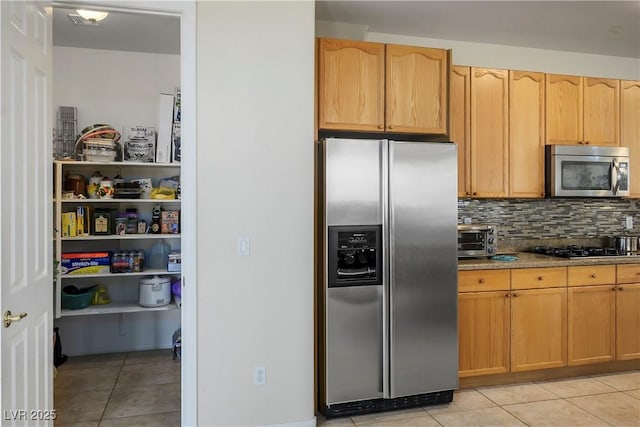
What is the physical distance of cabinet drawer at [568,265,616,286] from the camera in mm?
3324

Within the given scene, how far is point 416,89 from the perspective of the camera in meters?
2.97

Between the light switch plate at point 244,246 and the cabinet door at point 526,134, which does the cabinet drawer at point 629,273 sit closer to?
the cabinet door at point 526,134

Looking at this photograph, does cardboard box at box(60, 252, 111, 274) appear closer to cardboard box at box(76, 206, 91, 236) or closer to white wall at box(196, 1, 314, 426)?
cardboard box at box(76, 206, 91, 236)

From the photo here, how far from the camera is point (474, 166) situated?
3.42 m

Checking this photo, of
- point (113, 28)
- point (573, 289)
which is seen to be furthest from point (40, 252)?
point (573, 289)

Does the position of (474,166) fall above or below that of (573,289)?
above

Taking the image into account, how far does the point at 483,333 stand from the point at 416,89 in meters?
1.79

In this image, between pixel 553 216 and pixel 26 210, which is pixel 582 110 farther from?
pixel 26 210

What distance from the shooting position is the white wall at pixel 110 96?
3.79 m

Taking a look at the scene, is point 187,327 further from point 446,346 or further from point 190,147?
point 446,346

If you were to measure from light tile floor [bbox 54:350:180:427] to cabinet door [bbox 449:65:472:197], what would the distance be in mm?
2647

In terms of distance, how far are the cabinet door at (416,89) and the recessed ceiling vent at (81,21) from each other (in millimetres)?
2172

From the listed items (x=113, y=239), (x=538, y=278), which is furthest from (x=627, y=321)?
(x=113, y=239)

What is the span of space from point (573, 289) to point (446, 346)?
4.03ft
